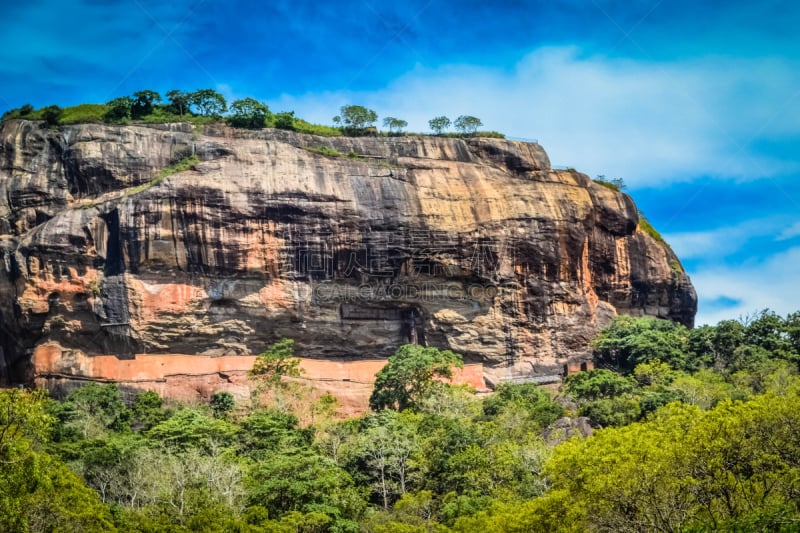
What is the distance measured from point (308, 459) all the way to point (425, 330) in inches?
814

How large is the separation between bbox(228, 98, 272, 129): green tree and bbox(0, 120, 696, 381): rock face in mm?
1484

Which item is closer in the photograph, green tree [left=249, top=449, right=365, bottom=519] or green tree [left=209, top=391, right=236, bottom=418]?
green tree [left=249, top=449, right=365, bottom=519]

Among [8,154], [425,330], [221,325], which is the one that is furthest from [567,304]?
[8,154]

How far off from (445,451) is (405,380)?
37.0 ft

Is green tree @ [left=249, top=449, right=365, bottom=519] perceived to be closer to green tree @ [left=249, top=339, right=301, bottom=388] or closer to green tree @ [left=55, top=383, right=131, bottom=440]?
green tree @ [left=55, top=383, right=131, bottom=440]

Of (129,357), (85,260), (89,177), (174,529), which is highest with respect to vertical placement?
(89,177)

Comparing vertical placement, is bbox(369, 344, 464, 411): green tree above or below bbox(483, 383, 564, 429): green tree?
above

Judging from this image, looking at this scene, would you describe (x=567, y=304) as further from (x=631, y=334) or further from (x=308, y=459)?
(x=308, y=459)

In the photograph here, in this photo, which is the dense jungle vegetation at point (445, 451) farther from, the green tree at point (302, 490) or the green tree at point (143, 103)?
the green tree at point (143, 103)

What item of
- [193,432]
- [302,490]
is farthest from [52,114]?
[302,490]

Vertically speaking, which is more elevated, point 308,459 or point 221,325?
point 221,325

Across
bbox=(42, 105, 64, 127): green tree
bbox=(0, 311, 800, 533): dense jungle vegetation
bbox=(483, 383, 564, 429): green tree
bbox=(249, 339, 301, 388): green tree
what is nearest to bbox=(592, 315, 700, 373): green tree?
bbox=(0, 311, 800, 533): dense jungle vegetation

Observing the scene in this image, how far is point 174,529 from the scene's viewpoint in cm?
2681

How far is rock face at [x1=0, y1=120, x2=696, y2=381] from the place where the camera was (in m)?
49.4
